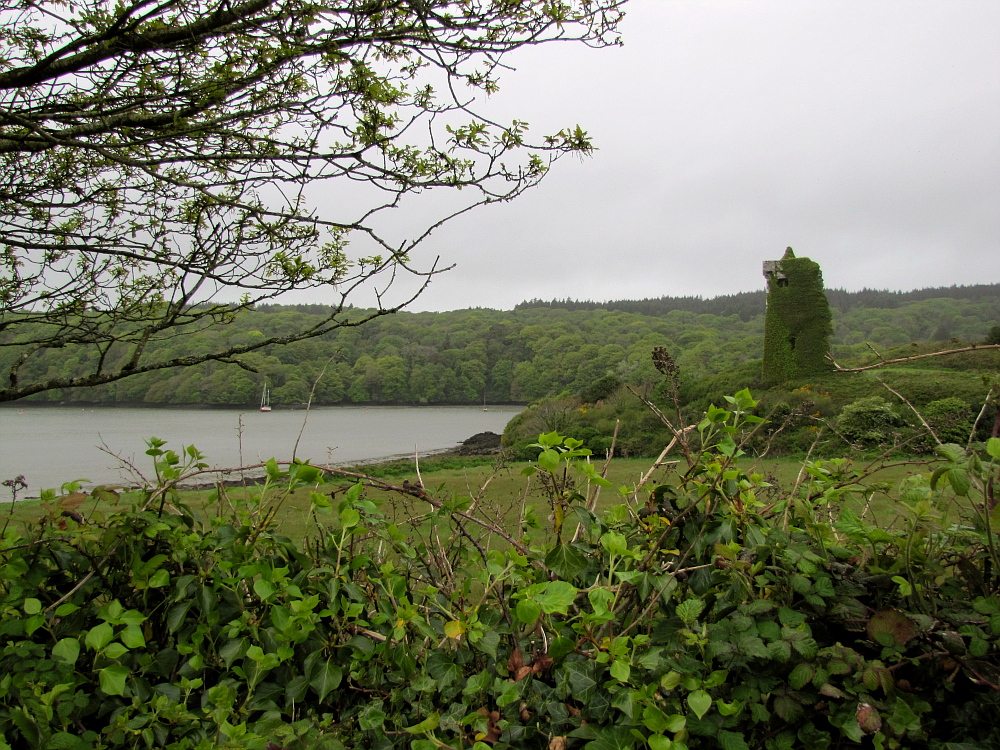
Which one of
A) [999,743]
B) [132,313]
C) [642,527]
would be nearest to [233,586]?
[642,527]

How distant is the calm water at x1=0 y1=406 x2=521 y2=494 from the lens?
2759 cm

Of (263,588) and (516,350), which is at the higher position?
(516,350)

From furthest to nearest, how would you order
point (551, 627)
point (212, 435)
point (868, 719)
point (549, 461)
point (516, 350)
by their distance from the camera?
A: point (516, 350) < point (212, 435) < point (551, 627) < point (549, 461) < point (868, 719)

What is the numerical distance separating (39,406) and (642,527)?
93.6 m

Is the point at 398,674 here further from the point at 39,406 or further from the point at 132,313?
the point at 39,406

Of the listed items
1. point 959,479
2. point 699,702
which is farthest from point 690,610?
point 959,479

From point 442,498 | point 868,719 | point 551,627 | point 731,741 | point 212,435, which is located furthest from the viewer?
point 212,435

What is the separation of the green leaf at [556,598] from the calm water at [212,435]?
1116 centimetres

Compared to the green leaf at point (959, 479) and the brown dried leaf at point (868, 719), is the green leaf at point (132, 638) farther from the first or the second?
the green leaf at point (959, 479)

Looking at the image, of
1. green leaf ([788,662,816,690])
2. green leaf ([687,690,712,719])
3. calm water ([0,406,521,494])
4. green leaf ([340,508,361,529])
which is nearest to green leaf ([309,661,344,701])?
green leaf ([340,508,361,529])

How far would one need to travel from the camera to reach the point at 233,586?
178cm

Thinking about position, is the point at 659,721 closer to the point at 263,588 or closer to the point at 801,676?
the point at 801,676

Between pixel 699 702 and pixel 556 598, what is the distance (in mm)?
402

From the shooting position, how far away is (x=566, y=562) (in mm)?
1529
